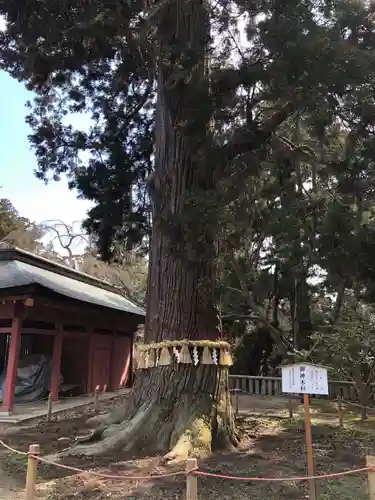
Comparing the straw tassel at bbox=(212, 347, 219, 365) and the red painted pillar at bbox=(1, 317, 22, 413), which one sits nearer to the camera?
the straw tassel at bbox=(212, 347, 219, 365)

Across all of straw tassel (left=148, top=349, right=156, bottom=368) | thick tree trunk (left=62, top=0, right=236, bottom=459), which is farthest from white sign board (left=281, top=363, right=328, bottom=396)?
straw tassel (left=148, top=349, right=156, bottom=368)

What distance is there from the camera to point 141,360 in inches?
273

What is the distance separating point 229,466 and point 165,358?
5.37 feet

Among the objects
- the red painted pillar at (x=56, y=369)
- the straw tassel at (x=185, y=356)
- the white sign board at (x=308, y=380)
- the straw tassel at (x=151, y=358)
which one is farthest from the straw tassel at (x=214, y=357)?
the red painted pillar at (x=56, y=369)

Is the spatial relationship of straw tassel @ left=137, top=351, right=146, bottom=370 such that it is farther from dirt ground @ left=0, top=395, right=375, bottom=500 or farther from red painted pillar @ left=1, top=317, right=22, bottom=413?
red painted pillar @ left=1, top=317, right=22, bottom=413

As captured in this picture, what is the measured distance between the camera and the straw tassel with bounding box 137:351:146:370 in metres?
6.87

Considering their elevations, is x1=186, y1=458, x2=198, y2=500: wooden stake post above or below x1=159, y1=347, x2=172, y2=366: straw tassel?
below

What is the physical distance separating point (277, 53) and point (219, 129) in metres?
1.56

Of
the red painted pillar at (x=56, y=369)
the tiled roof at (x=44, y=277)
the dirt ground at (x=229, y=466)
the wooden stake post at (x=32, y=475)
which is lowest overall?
the dirt ground at (x=229, y=466)

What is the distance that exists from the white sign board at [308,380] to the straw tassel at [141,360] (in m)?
2.87

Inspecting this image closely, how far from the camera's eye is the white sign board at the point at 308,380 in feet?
14.3

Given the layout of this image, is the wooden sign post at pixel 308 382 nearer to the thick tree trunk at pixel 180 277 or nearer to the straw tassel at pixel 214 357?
the thick tree trunk at pixel 180 277

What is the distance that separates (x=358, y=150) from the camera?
605 cm

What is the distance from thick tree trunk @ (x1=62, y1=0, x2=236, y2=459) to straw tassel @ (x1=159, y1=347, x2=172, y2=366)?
11 cm
